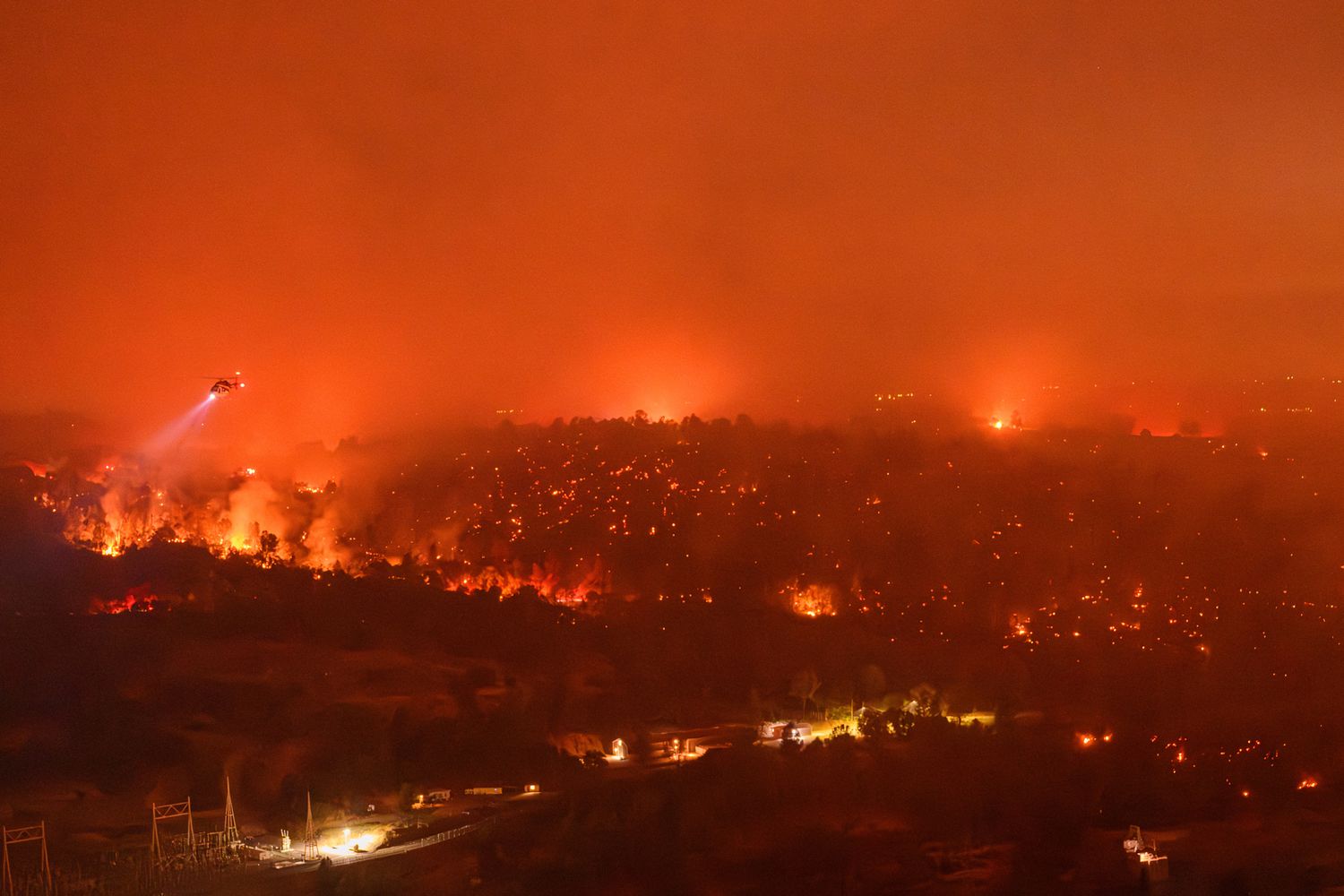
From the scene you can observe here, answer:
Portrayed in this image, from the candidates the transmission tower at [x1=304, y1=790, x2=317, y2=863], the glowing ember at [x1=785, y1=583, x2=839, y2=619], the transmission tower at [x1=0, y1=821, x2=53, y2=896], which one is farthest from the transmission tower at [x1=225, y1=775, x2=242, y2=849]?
the glowing ember at [x1=785, y1=583, x2=839, y2=619]

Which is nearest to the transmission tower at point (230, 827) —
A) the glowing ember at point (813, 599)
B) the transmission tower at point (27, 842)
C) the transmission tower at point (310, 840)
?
the transmission tower at point (310, 840)

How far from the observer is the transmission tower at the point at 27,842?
1070cm

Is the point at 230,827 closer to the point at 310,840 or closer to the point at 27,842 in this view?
the point at 310,840

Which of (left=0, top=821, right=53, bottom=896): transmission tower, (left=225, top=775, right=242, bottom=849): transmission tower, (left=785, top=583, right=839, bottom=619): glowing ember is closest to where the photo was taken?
(left=0, top=821, right=53, bottom=896): transmission tower

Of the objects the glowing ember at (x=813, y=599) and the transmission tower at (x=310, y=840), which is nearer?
the transmission tower at (x=310, y=840)

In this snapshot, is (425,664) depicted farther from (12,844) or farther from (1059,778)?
(1059,778)

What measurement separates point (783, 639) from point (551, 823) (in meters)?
7.30

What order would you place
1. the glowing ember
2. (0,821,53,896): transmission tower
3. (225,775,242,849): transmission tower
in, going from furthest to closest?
the glowing ember → (225,775,242,849): transmission tower → (0,821,53,896): transmission tower

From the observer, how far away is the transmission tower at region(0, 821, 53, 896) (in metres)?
10.7

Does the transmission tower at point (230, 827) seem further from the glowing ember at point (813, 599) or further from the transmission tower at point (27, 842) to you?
the glowing ember at point (813, 599)

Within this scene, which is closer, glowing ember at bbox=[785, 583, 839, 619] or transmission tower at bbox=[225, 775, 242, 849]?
transmission tower at bbox=[225, 775, 242, 849]

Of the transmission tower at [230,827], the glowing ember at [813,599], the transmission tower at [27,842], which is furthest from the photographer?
the glowing ember at [813,599]

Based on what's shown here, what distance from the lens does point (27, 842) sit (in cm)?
1182

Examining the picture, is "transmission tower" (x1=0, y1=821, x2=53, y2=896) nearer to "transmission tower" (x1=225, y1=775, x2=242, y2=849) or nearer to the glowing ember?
"transmission tower" (x1=225, y1=775, x2=242, y2=849)
